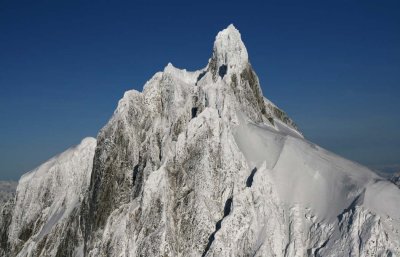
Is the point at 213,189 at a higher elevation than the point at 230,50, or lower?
lower

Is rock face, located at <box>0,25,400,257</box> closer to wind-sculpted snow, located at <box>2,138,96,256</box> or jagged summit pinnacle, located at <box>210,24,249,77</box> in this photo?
jagged summit pinnacle, located at <box>210,24,249,77</box>

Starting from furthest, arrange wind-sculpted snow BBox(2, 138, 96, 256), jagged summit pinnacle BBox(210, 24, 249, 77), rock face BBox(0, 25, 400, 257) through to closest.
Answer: jagged summit pinnacle BBox(210, 24, 249, 77) < wind-sculpted snow BBox(2, 138, 96, 256) < rock face BBox(0, 25, 400, 257)

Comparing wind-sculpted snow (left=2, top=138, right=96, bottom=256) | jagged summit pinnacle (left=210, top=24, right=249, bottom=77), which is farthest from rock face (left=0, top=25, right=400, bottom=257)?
wind-sculpted snow (left=2, top=138, right=96, bottom=256)

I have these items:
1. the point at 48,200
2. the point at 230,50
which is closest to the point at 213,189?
the point at 230,50

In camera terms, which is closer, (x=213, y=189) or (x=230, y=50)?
(x=213, y=189)

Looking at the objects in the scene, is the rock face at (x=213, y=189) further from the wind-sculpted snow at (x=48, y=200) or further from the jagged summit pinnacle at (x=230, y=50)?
the wind-sculpted snow at (x=48, y=200)

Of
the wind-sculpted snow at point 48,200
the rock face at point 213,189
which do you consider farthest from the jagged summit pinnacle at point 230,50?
the wind-sculpted snow at point 48,200

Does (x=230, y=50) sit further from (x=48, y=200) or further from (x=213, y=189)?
(x=48, y=200)
